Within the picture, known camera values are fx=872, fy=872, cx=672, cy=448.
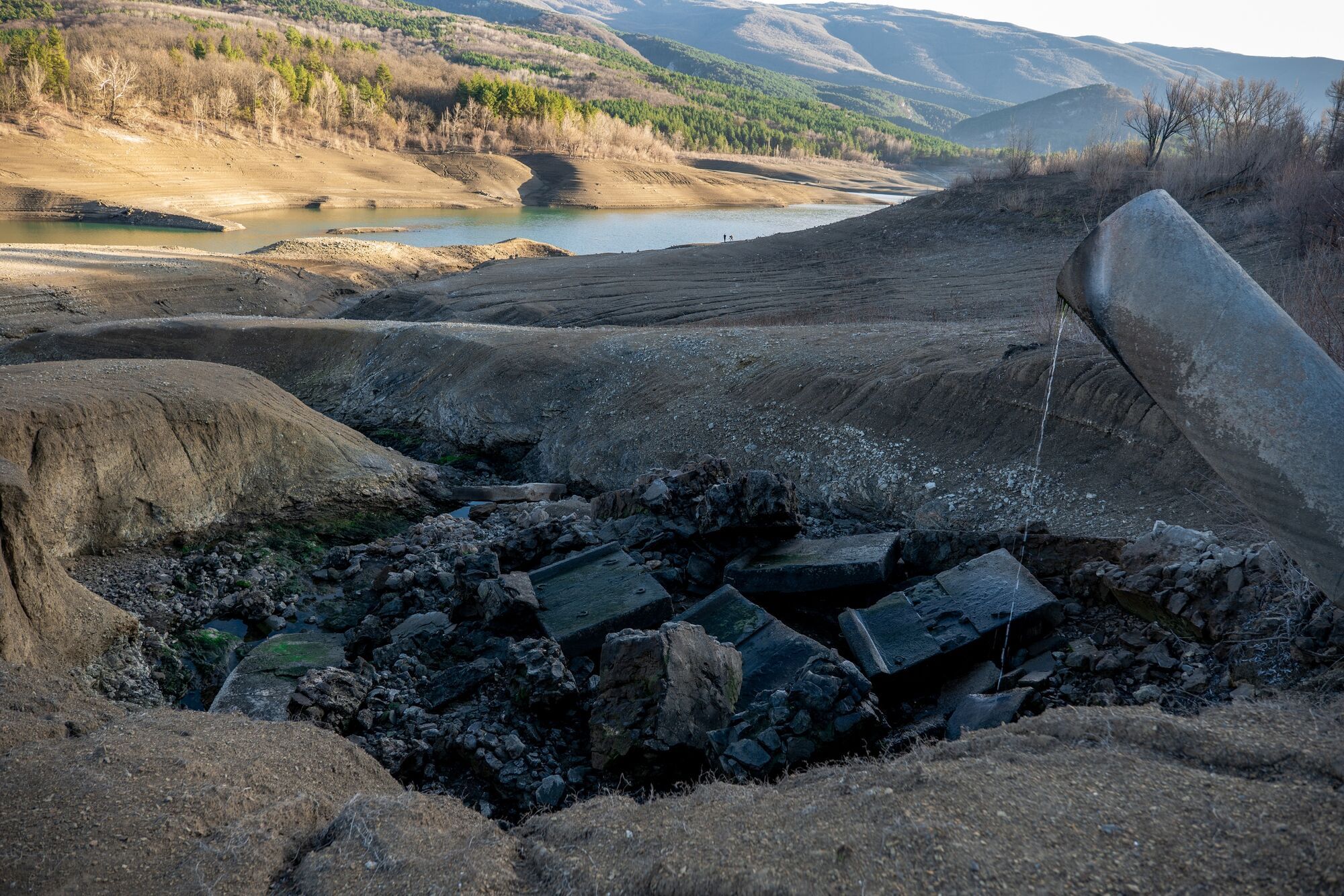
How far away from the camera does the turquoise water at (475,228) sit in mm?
39438

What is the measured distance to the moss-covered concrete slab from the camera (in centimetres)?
614

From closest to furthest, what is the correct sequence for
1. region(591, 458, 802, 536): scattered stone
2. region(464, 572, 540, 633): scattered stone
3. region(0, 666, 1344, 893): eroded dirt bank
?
1. region(0, 666, 1344, 893): eroded dirt bank
2. region(464, 572, 540, 633): scattered stone
3. region(591, 458, 802, 536): scattered stone

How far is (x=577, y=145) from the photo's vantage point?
2980 inches

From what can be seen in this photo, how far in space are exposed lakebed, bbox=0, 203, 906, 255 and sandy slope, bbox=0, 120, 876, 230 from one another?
142cm

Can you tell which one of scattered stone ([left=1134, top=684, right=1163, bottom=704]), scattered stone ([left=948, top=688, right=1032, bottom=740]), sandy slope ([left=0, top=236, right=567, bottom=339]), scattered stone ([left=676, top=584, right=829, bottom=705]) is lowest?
sandy slope ([left=0, top=236, right=567, bottom=339])

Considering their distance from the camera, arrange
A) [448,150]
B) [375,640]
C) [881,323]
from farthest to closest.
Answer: [448,150] → [881,323] → [375,640]

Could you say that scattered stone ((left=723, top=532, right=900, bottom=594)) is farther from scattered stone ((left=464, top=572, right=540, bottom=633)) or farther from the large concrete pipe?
the large concrete pipe

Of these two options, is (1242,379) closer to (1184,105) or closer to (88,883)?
(88,883)

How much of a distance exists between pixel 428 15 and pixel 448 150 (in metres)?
110

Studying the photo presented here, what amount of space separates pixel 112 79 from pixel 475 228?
91.1ft

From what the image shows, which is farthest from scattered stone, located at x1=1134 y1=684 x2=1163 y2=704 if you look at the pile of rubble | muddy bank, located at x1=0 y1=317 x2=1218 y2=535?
muddy bank, located at x1=0 y1=317 x2=1218 y2=535

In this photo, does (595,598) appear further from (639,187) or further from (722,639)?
(639,187)

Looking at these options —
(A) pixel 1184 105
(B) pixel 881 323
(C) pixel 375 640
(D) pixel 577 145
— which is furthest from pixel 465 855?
(D) pixel 577 145

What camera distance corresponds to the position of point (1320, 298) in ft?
31.2
